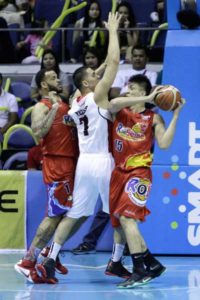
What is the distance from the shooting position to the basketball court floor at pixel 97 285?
8875 millimetres

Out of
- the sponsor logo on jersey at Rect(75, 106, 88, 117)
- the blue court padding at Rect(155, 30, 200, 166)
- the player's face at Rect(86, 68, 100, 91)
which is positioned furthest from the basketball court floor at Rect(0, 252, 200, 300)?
the player's face at Rect(86, 68, 100, 91)

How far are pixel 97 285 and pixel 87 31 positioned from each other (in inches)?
271

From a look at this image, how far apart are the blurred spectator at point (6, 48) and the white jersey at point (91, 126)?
19.7 feet

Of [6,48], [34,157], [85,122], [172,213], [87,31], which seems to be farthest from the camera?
[6,48]

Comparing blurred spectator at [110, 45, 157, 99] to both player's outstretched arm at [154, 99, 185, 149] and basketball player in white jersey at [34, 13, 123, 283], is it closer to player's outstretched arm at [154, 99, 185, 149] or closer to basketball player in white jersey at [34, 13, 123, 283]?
basketball player in white jersey at [34, 13, 123, 283]

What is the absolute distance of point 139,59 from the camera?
13445 millimetres

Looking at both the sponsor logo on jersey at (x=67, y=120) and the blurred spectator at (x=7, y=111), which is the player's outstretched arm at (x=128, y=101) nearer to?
the sponsor logo on jersey at (x=67, y=120)

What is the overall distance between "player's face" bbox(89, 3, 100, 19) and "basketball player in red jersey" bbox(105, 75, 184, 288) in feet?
20.1

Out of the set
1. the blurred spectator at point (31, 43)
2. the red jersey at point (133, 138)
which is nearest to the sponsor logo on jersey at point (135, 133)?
the red jersey at point (133, 138)

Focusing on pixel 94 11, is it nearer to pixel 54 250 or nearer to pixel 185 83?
pixel 185 83

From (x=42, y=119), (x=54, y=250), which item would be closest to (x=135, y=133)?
(x=42, y=119)

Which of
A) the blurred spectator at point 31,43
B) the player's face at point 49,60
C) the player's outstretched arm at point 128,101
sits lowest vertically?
the blurred spectator at point 31,43

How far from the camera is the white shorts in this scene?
376 inches

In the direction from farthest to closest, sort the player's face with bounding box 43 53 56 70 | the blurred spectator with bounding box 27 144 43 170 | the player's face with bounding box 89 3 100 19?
the player's face with bounding box 89 3 100 19
the player's face with bounding box 43 53 56 70
the blurred spectator with bounding box 27 144 43 170
